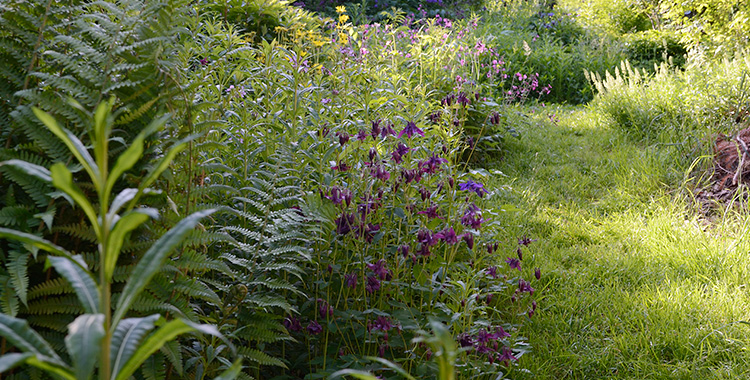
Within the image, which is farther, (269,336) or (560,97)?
(560,97)

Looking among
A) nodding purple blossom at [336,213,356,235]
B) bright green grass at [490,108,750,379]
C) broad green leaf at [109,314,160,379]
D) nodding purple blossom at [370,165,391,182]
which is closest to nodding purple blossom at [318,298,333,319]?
nodding purple blossom at [336,213,356,235]

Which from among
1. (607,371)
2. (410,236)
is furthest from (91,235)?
(607,371)

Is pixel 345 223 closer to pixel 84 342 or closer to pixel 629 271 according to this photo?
pixel 84 342

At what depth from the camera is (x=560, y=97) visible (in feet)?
29.1

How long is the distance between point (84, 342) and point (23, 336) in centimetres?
18

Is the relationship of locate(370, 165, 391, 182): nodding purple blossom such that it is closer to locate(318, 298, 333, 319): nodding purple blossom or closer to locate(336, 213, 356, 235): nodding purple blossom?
locate(336, 213, 356, 235): nodding purple blossom

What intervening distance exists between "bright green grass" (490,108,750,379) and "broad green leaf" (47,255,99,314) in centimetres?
211

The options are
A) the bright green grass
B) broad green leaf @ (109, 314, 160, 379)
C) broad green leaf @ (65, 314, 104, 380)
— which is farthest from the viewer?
the bright green grass

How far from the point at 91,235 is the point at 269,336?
2.04ft

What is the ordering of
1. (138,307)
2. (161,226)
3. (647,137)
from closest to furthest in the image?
(138,307)
(161,226)
(647,137)

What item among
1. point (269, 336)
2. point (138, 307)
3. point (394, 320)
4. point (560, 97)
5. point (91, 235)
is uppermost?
point (91, 235)

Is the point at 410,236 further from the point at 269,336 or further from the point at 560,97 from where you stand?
the point at 560,97

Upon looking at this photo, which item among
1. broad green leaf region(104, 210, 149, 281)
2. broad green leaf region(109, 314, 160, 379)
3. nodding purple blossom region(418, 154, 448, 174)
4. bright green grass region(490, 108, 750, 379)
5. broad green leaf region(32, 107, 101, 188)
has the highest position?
broad green leaf region(32, 107, 101, 188)

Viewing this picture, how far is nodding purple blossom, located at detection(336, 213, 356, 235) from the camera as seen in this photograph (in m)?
1.81
